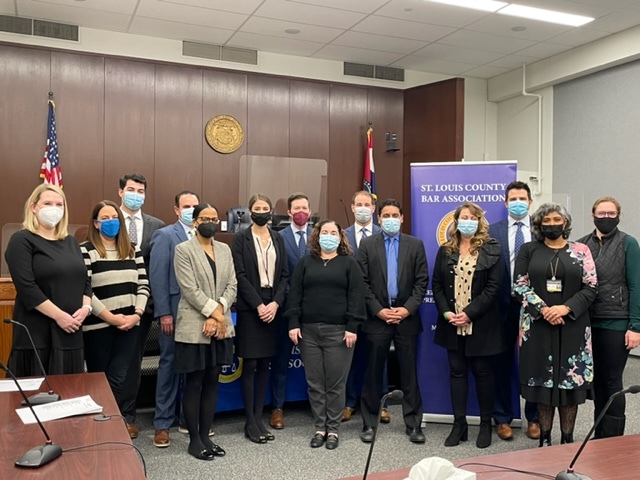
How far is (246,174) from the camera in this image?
24.6ft

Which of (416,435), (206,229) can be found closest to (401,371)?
(416,435)

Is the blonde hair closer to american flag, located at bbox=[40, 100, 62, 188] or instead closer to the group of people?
the group of people

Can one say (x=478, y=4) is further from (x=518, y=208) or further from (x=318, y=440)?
(x=318, y=440)

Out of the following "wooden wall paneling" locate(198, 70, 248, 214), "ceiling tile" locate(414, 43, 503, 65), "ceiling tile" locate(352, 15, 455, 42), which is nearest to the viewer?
"ceiling tile" locate(352, 15, 455, 42)

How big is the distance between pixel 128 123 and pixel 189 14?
1.47 meters

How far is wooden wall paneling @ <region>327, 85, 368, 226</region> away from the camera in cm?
798

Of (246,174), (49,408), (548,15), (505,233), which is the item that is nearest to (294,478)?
(49,408)

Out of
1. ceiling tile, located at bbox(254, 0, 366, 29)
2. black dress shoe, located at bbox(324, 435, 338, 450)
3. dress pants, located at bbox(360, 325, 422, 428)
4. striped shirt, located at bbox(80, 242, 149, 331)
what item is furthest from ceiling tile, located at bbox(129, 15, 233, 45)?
black dress shoe, located at bbox(324, 435, 338, 450)

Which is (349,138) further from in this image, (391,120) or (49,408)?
(49,408)

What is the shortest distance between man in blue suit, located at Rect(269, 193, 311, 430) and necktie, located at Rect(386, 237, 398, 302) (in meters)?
0.59

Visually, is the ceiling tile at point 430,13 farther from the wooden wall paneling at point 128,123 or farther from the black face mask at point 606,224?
the black face mask at point 606,224

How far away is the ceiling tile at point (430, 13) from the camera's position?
614 centimetres

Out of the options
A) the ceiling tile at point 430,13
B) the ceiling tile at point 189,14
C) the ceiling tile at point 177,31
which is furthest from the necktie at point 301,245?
the ceiling tile at point 177,31

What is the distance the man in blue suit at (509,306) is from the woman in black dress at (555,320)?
41 centimetres
